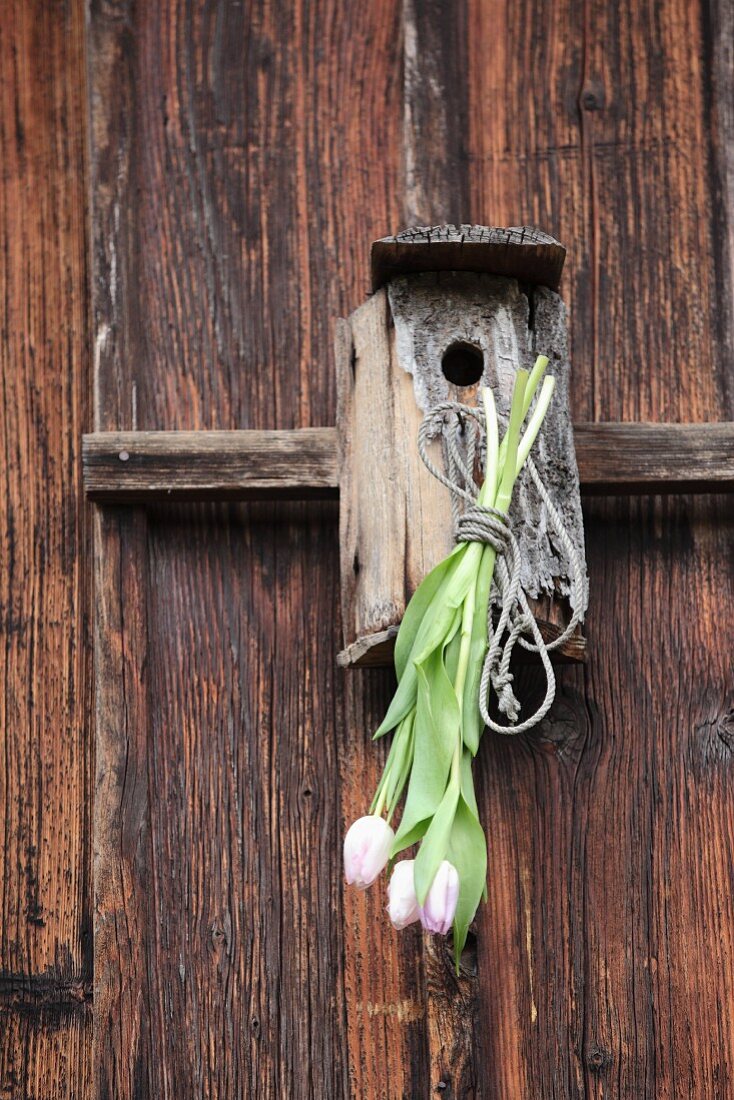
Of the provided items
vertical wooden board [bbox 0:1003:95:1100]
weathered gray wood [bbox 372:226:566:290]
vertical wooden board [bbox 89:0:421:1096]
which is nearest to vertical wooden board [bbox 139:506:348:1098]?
vertical wooden board [bbox 89:0:421:1096]

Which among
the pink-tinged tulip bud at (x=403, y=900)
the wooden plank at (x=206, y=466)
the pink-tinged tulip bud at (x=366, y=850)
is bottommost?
the pink-tinged tulip bud at (x=403, y=900)

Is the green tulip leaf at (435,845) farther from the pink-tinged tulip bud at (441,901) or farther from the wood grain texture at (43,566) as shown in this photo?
the wood grain texture at (43,566)

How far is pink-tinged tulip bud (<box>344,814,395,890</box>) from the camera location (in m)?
1.14

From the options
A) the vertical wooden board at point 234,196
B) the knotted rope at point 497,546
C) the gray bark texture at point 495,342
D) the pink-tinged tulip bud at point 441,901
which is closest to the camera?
the pink-tinged tulip bud at point 441,901

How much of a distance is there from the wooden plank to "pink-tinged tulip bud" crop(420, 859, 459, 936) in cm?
53

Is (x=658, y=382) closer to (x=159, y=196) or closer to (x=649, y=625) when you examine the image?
(x=649, y=625)

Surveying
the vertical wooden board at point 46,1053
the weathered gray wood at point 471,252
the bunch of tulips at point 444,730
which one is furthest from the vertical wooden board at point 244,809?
the weathered gray wood at point 471,252

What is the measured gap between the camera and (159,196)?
1.56 meters

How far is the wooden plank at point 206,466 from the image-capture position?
1.44 metres

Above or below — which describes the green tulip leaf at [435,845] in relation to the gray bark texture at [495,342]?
below

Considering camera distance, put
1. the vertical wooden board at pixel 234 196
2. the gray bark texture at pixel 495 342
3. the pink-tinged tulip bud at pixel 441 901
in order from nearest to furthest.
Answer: the pink-tinged tulip bud at pixel 441 901
the gray bark texture at pixel 495 342
the vertical wooden board at pixel 234 196

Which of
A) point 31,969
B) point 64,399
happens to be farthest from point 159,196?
point 31,969

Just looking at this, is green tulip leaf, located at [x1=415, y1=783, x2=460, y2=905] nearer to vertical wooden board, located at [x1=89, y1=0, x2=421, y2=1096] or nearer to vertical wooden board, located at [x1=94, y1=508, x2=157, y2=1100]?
vertical wooden board, located at [x1=89, y1=0, x2=421, y2=1096]

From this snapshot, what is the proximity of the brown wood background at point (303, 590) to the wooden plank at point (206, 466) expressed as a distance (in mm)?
54
